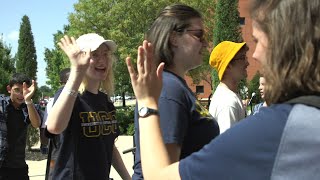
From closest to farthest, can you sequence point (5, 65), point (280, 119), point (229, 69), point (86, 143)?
point (280, 119) → point (86, 143) → point (229, 69) → point (5, 65)

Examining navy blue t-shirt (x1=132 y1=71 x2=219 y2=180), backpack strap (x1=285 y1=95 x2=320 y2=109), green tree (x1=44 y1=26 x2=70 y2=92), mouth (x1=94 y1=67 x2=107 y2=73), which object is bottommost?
green tree (x1=44 y1=26 x2=70 y2=92)

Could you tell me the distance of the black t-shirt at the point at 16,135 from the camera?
195 inches

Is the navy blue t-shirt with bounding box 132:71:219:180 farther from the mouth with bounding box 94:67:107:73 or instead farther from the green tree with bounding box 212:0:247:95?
the green tree with bounding box 212:0:247:95

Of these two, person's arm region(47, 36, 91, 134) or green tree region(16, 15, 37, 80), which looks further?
green tree region(16, 15, 37, 80)

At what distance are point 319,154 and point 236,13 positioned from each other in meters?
33.6

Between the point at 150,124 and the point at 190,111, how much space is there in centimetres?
58

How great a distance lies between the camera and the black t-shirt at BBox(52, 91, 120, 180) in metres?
3.02

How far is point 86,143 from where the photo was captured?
3088 mm

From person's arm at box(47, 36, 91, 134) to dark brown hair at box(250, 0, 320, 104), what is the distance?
5.72ft

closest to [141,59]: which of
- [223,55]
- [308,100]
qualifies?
[308,100]

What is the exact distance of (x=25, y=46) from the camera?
54.6 m

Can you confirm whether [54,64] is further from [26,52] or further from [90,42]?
[90,42]

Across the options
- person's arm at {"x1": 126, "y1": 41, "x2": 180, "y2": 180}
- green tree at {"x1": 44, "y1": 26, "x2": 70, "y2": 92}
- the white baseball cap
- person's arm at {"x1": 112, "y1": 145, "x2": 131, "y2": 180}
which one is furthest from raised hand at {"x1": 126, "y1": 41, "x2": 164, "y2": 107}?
green tree at {"x1": 44, "y1": 26, "x2": 70, "y2": 92}

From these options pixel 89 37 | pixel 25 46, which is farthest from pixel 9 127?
pixel 25 46
